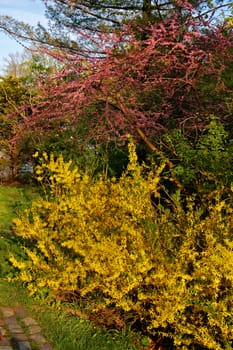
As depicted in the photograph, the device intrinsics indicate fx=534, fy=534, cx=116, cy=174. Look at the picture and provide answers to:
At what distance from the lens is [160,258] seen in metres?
4.39

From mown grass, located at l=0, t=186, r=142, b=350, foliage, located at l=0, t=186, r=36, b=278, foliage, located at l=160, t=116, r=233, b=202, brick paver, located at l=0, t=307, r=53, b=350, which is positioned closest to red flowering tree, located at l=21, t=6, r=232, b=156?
foliage, located at l=160, t=116, r=233, b=202

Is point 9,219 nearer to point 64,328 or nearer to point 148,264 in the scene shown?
point 64,328

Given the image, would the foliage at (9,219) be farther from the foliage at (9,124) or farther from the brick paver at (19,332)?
the foliage at (9,124)

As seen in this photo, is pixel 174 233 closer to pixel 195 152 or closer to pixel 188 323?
pixel 188 323

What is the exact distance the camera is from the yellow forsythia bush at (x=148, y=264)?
4148mm

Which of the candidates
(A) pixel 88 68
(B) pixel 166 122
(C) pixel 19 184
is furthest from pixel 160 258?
(C) pixel 19 184

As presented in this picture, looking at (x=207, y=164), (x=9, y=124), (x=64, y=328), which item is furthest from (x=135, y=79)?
(x=9, y=124)

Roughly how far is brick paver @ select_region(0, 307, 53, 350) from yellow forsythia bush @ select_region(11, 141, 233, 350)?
0.35m

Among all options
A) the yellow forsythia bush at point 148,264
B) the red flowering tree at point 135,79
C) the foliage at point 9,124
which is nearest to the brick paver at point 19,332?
the yellow forsythia bush at point 148,264

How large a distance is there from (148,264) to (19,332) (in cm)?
122

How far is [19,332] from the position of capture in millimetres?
4395

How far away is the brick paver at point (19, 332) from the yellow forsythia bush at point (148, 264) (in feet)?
1.14

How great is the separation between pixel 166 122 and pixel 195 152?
5.54 feet

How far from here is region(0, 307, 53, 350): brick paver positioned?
162 inches
